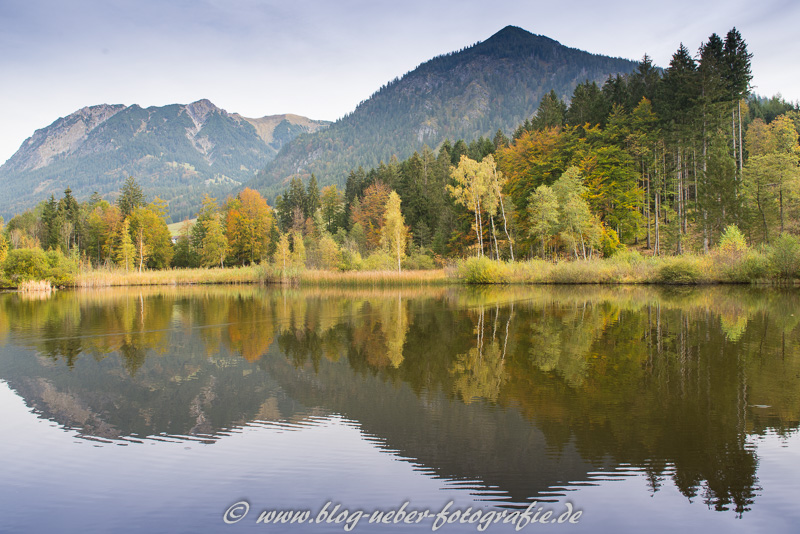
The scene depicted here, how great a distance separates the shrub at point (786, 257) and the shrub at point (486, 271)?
56.9 ft

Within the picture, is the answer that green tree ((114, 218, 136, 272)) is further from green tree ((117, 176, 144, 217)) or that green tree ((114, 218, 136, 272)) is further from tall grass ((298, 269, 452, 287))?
tall grass ((298, 269, 452, 287))

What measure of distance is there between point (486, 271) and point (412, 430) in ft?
111

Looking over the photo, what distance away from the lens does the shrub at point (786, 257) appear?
27.1 metres

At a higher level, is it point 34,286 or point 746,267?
point 746,267

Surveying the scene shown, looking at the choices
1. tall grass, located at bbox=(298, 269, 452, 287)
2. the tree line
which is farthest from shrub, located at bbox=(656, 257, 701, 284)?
tall grass, located at bbox=(298, 269, 452, 287)

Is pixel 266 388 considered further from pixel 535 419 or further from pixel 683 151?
pixel 683 151

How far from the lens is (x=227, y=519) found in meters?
4.41

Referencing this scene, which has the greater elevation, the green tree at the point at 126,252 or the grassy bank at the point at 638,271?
the green tree at the point at 126,252

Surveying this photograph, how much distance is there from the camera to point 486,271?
129ft

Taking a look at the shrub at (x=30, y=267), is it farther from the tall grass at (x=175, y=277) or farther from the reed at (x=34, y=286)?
the tall grass at (x=175, y=277)

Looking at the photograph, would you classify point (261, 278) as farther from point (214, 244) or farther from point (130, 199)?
point (130, 199)

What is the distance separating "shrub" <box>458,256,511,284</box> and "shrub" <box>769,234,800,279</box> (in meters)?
17.3

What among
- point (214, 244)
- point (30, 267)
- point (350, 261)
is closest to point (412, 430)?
point (350, 261)

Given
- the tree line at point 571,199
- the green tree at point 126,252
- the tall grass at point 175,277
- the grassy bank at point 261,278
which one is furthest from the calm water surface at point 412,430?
the green tree at point 126,252
